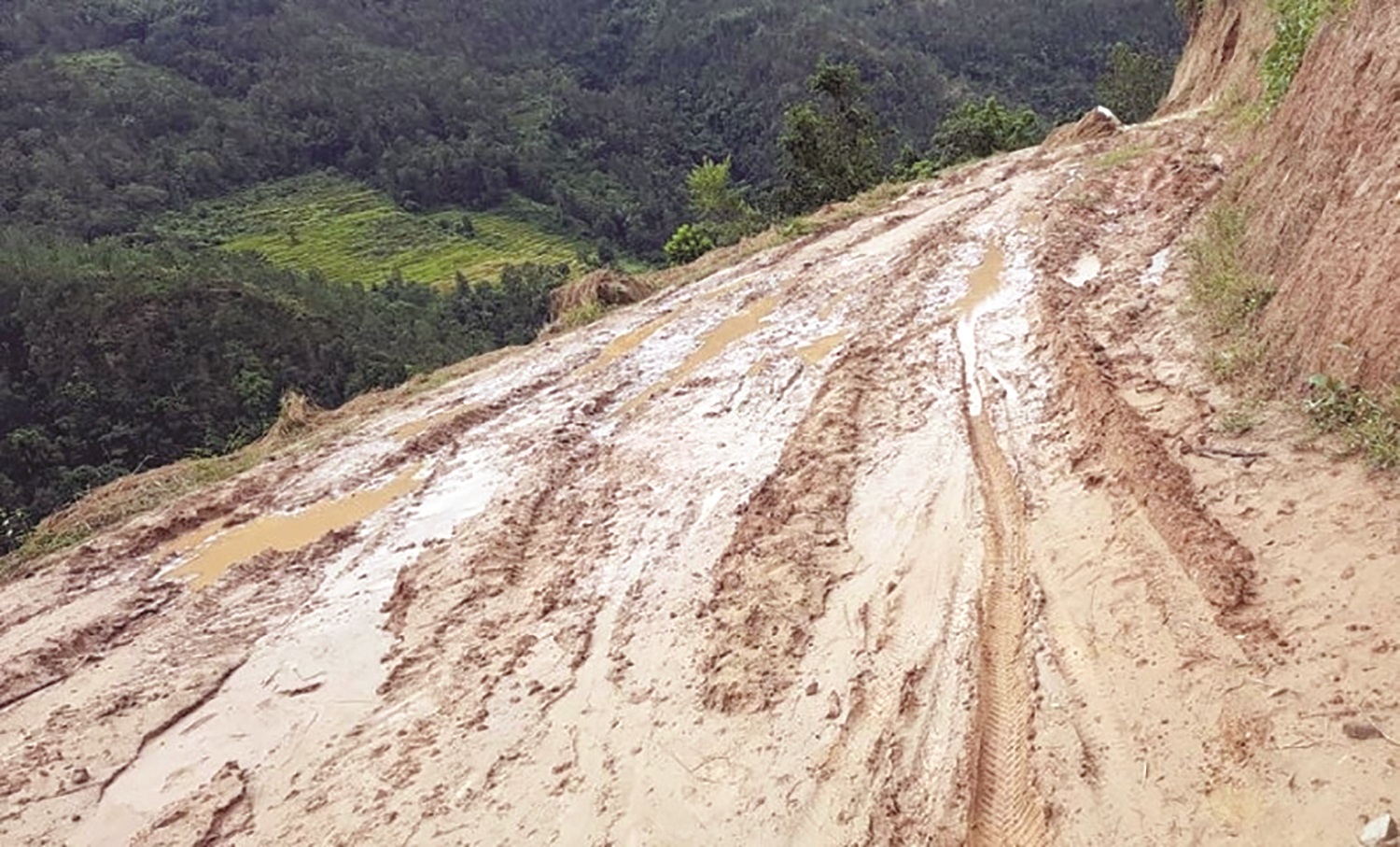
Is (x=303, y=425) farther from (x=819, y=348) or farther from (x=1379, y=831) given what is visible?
(x=1379, y=831)

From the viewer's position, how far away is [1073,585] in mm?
5082

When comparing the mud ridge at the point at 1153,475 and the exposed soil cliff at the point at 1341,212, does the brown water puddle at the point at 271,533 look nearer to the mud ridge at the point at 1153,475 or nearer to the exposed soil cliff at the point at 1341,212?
the mud ridge at the point at 1153,475

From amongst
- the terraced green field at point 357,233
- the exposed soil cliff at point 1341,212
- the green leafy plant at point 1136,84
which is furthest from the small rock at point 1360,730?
the terraced green field at point 357,233

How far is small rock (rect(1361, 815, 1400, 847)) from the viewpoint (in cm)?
315

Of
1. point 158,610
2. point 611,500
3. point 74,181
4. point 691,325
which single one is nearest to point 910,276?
point 691,325

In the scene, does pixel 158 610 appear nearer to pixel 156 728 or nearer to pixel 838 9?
pixel 156 728

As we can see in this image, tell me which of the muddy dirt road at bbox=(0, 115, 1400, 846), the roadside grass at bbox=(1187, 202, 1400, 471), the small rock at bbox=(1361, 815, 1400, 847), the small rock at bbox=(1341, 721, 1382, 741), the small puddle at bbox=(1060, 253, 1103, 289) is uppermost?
the roadside grass at bbox=(1187, 202, 1400, 471)

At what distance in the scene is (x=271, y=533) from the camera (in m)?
8.31

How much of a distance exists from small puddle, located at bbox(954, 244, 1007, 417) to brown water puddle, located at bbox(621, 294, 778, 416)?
91.7 inches

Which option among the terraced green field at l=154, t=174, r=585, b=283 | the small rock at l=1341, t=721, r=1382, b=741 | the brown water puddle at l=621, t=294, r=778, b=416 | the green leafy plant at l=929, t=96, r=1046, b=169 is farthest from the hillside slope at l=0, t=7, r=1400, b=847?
the terraced green field at l=154, t=174, r=585, b=283

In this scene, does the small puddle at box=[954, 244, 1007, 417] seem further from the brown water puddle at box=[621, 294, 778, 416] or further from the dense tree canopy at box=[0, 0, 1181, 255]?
the dense tree canopy at box=[0, 0, 1181, 255]

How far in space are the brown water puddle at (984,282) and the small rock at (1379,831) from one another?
706 centimetres

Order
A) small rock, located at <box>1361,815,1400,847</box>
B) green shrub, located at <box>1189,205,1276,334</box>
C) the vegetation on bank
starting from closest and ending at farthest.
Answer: small rock, located at <box>1361,815,1400,847</box>, green shrub, located at <box>1189,205,1276,334</box>, the vegetation on bank

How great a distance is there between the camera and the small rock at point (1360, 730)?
3.50 m
